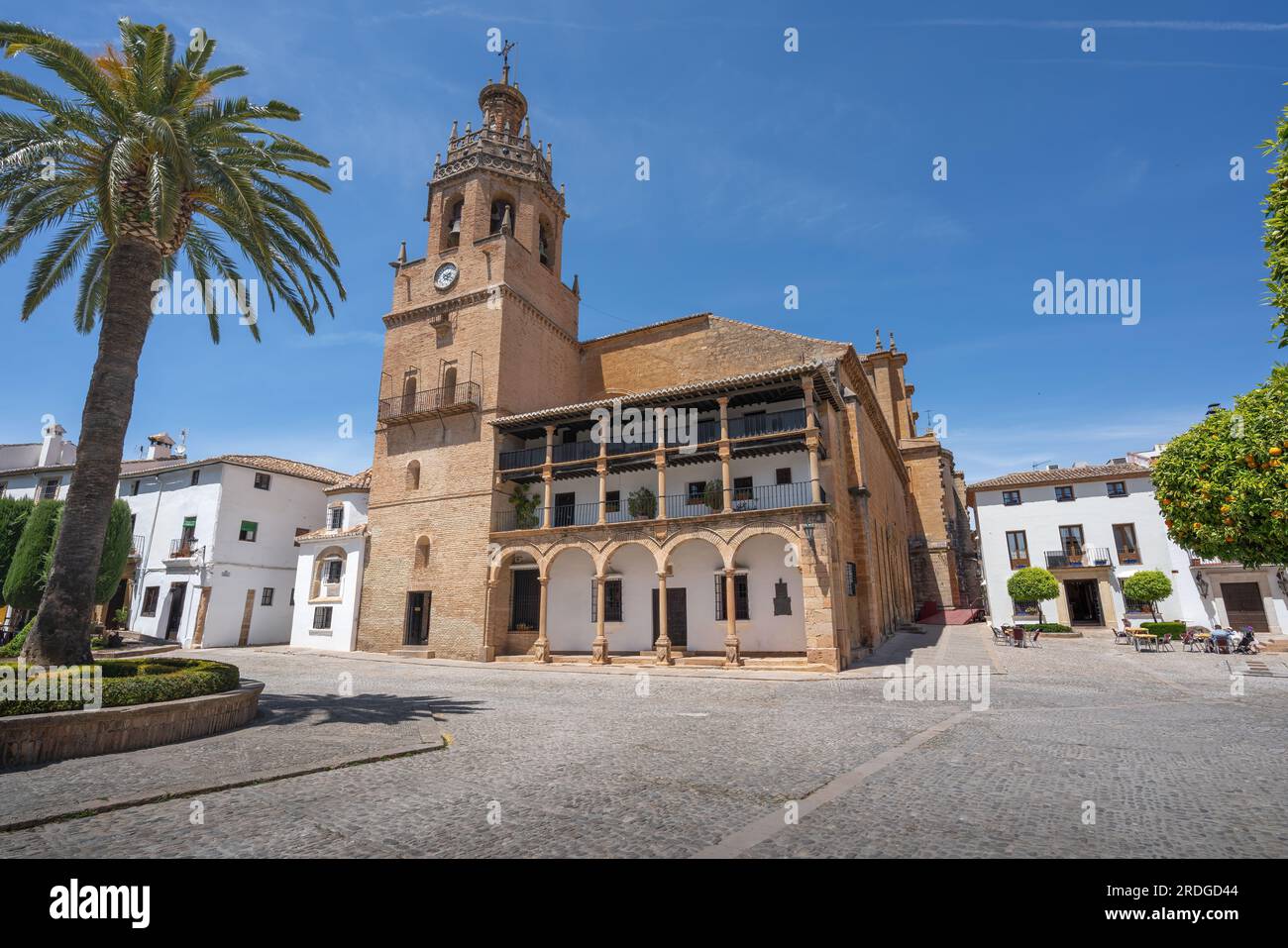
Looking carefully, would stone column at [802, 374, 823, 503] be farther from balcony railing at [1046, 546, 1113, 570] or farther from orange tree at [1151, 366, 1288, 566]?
balcony railing at [1046, 546, 1113, 570]

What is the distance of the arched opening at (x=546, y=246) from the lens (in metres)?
30.3

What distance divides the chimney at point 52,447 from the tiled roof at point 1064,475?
55106 mm

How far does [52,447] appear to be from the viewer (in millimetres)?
37375

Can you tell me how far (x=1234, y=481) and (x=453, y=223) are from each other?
29887 mm

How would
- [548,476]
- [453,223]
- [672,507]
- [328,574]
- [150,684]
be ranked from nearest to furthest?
[150,684] → [672,507] → [548,476] → [328,574] → [453,223]

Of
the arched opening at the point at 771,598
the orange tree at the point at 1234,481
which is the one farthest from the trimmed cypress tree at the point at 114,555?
the orange tree at the point at 1234,481

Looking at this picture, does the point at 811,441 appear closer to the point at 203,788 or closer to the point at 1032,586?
the point at 203,788

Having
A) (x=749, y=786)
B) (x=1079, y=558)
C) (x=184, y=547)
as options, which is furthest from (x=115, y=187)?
(x=1079, y=558)

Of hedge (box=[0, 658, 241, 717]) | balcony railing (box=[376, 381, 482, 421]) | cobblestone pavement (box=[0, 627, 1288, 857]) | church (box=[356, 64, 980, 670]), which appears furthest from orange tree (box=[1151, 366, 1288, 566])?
balcony railing (box=[376, 381, 482, 421])

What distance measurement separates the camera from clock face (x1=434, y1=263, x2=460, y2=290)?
89.8 feet

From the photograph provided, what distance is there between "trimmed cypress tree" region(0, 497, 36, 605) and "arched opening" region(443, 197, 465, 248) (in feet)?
74.0

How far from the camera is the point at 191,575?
29.4 metres
